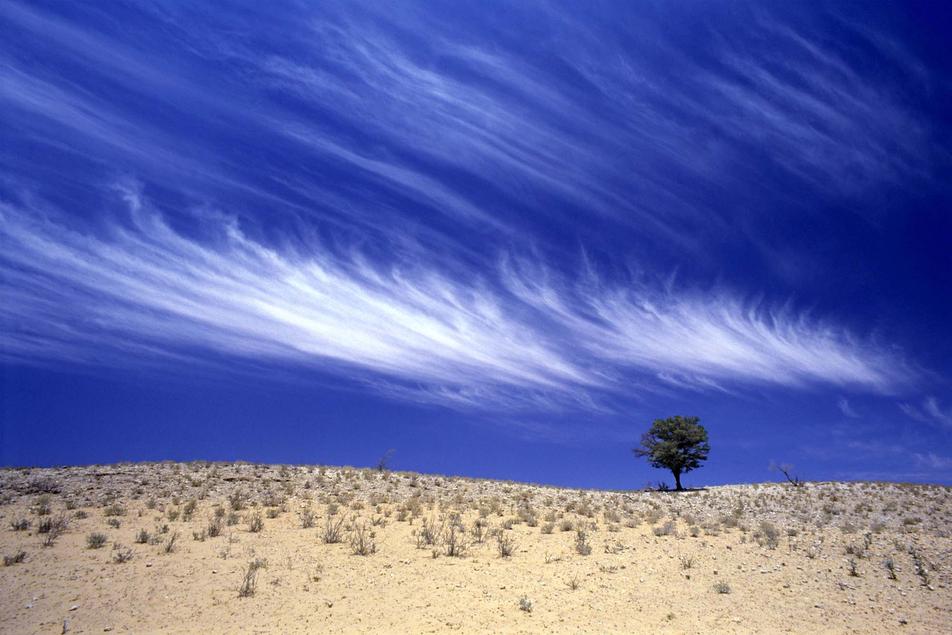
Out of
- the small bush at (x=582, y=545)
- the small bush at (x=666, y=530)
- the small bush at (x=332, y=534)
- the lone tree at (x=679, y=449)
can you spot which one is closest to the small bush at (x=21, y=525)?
the small bush at (x=332, y=534)

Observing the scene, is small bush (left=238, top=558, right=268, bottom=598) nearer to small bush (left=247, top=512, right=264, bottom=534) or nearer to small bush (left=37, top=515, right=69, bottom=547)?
small bush (left=247, top=512, right=264, bottom=534)

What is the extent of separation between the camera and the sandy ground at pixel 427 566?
10484 millimetres

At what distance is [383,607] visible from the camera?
35.8ft

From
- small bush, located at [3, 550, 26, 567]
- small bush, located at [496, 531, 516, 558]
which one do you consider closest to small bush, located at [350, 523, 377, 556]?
small bush, located at [496, 531, 516, 558]

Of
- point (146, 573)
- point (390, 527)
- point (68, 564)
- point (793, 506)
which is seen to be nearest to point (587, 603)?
point (390, 527)

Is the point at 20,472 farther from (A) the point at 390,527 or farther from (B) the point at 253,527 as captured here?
(A) the point at 390,527

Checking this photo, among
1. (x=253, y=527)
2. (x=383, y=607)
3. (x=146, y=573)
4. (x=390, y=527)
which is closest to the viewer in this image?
(x=383, y=607)

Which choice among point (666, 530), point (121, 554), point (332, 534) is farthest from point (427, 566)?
point (666, 530)

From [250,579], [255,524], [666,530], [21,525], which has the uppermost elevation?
[666,530]

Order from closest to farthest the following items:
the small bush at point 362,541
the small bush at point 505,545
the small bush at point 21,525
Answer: the small bush at point 362,541
the small bush at point 505,545
the small bush at point 21,525

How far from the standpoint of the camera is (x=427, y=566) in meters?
13.5

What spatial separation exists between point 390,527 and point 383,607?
7.19 m

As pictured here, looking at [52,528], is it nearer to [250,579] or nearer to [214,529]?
[214,529]

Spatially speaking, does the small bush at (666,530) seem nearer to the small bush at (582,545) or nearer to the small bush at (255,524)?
the small bush at (582,545)
